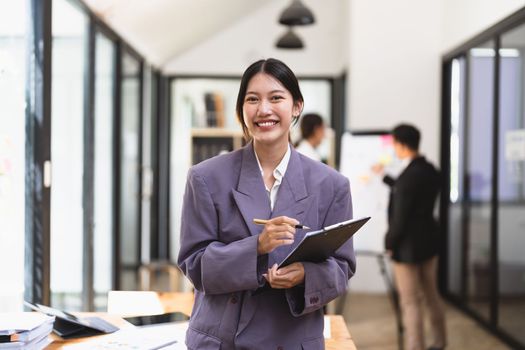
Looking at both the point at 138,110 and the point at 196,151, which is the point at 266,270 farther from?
the point at 138,110

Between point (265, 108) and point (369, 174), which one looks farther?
point (369, 174)

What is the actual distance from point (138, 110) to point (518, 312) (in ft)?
13.7

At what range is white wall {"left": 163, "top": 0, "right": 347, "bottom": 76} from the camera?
884 centimetres

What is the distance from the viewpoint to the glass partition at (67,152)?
4.24m

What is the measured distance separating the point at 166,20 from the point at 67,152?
2.39m

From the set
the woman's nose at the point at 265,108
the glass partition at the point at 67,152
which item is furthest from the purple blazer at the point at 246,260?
the glass partition at the point at 67,152

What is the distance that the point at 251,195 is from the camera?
1.62 meters

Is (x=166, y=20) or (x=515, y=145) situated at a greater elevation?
(x=166, y=20)

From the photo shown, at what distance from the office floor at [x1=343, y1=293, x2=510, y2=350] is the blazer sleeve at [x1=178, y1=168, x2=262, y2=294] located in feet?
12.0

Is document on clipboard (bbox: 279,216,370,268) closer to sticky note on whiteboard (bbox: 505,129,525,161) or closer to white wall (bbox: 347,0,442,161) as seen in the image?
sticky note on whiteboard (bbox: 505,129,525,161)

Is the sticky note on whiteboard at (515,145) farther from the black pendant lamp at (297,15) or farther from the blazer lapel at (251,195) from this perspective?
the blazer lapel at (251,195)

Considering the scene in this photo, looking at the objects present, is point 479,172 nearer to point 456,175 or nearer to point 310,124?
point 456,175

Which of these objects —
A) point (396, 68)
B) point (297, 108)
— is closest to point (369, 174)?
point (396, 68)

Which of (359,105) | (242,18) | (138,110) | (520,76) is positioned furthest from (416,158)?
(242,18)
